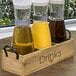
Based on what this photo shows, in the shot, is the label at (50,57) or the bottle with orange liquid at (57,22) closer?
A: the label at (50,57)

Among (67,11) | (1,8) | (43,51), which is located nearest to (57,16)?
(43,51)

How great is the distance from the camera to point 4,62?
992 millimetres

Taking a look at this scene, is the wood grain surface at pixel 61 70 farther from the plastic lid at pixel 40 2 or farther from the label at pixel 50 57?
the plastic lid at pixel 40 2

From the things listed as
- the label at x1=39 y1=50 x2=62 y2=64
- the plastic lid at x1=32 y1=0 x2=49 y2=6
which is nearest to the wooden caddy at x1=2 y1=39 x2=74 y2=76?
the label at x1=39 y1=50 x2=62 y2=64

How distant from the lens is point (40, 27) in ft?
3.43

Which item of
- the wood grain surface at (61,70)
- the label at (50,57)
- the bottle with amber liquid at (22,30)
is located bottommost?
the wood grain surface at (61,70)

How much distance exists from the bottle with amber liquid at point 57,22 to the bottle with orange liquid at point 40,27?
0.27 ft

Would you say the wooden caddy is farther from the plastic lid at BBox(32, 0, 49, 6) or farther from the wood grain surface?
the plastic lid at BBox(32, 0, 49, 6)

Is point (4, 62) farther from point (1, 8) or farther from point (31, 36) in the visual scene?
point (1, 8)

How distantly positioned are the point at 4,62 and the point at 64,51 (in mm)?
294

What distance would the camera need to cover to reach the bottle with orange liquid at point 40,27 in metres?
1.05

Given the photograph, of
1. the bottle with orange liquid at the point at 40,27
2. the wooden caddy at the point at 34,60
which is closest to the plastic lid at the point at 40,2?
the bottle with orange liquid at the point at 40,27

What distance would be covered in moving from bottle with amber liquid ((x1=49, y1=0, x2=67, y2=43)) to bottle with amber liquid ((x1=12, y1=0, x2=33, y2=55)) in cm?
17

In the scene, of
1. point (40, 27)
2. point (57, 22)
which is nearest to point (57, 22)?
point (57, 22)
